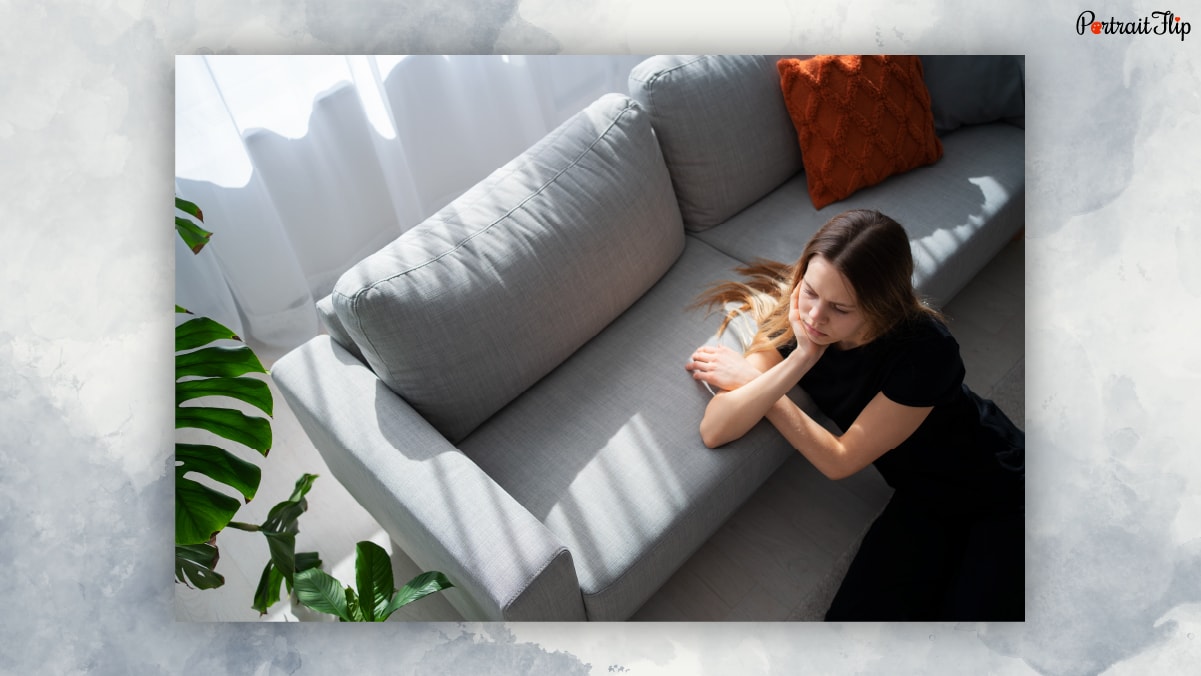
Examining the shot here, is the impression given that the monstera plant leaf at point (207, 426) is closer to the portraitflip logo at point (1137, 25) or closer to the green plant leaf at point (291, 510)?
the green plant leaf at point (291, 510)

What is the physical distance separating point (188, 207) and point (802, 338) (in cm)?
110

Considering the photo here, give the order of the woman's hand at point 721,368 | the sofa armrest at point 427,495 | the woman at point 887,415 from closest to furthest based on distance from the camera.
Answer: the sofa armrest at point 427,495 < the woman at point 887,415 < the woman's hand at point 721,368

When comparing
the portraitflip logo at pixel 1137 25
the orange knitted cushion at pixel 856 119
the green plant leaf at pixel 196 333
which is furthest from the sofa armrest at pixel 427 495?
the portraitflip logo at pixel 1137 25

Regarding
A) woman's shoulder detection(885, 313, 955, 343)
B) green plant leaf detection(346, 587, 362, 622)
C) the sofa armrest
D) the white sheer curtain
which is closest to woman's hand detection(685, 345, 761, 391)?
woman's shoulder detection(885, 313, 955, 343)

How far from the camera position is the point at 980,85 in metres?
1.49

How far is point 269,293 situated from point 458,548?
74cm

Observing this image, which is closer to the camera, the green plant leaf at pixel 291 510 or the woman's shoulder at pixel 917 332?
the woman's shoulder at pixel 917 332

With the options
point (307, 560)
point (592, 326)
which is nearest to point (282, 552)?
point (307, 560)

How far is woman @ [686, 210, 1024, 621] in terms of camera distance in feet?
4.67

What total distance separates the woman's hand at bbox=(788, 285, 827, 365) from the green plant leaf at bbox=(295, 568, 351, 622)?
2.92 feet

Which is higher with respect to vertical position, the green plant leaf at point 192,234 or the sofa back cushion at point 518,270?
the green plant leaf at point 192,234

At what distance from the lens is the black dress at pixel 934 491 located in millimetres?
1443

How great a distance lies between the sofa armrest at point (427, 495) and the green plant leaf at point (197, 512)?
0.20 m

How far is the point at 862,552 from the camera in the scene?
5.09ft
